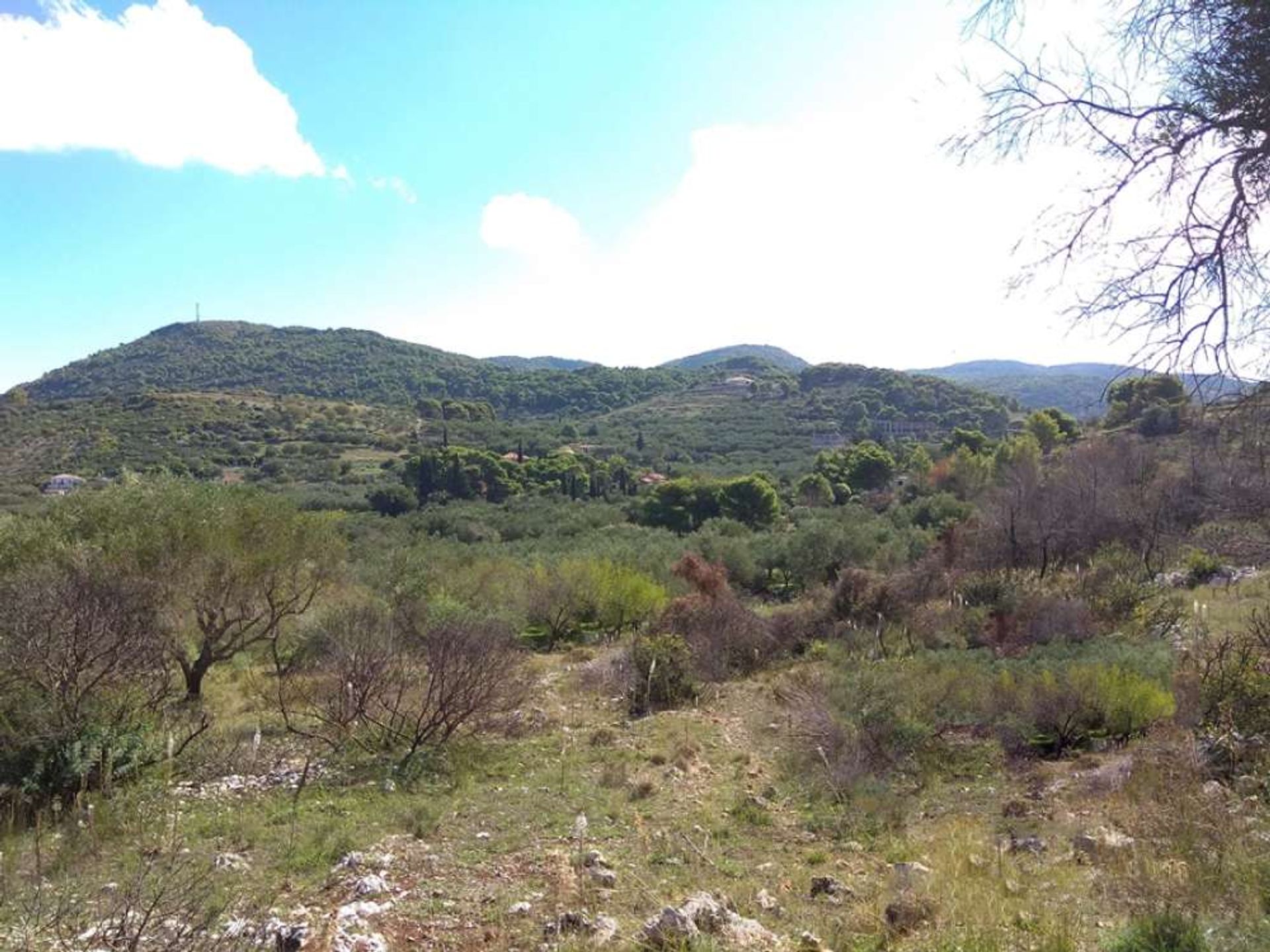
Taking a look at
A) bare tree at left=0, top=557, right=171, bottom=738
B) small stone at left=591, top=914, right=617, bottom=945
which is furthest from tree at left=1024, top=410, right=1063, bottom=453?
bare tree at left=0, top=557, right=171, bottom=738

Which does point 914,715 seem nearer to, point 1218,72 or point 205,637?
point 1218,72

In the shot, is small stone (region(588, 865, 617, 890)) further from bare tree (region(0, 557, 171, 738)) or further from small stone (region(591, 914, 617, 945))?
bare tree (region(0, 557, 171, 738))

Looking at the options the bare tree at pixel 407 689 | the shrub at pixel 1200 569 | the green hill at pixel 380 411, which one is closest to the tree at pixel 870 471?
the green hill at pixel 380 411

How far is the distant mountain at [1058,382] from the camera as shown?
306 cm

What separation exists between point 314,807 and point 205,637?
238 inches

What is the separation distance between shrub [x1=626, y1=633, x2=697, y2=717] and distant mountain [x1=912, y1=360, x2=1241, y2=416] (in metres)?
7.75

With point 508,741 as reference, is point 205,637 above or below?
above

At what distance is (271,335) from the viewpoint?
99812 mm

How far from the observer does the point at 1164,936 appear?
3287 mm

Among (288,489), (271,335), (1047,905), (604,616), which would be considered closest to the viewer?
(1047,905)

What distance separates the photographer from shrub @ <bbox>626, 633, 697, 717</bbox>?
13.3 metres

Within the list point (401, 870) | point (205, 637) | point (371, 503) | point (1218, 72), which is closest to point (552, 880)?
point (401, 870)

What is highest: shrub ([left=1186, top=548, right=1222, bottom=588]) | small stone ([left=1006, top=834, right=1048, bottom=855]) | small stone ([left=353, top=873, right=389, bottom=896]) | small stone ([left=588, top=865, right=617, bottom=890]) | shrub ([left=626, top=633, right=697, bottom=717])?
small stone ([left=353, top=873, right=389, bottom=896])

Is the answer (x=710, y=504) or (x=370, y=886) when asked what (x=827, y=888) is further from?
(x=710, y=504)
